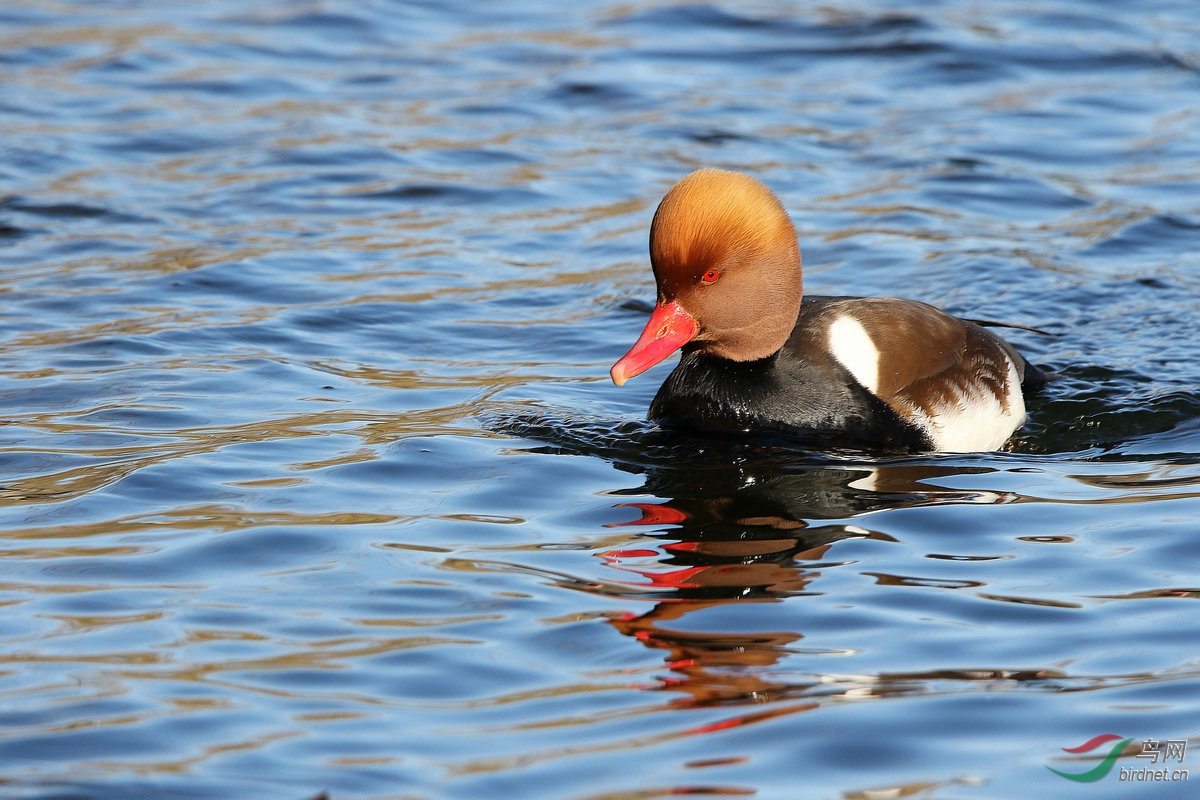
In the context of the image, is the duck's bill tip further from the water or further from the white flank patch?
the white flank patch

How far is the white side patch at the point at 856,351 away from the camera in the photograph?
616 cm

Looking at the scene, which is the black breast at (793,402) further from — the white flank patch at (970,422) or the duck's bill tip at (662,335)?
the duck's bill tip at (662,335)

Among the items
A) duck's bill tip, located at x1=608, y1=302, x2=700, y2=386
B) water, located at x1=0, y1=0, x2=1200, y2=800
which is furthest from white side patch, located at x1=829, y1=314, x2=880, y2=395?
duck's bill tip, located at x1=608, y1=302, x2=700, y2=386

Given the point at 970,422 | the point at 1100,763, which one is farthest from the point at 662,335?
the point at 1100,763

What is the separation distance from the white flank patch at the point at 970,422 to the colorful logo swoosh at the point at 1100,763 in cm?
259

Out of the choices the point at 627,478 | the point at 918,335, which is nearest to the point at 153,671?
the point at 627,478

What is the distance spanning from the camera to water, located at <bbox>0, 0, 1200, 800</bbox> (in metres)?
3.78

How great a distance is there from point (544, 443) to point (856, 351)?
4.31 feet

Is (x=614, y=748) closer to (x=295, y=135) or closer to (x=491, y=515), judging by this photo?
(x=491, y=515)

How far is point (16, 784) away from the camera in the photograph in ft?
11.2

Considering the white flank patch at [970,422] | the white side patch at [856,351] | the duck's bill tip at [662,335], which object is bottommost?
the white flank patch at [970,422]

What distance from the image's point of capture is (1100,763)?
364cm

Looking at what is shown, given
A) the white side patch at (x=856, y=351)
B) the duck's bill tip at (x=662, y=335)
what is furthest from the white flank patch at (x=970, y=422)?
the duck's bill tip at (x=662, y=335)

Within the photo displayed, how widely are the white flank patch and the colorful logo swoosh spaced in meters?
2.59
